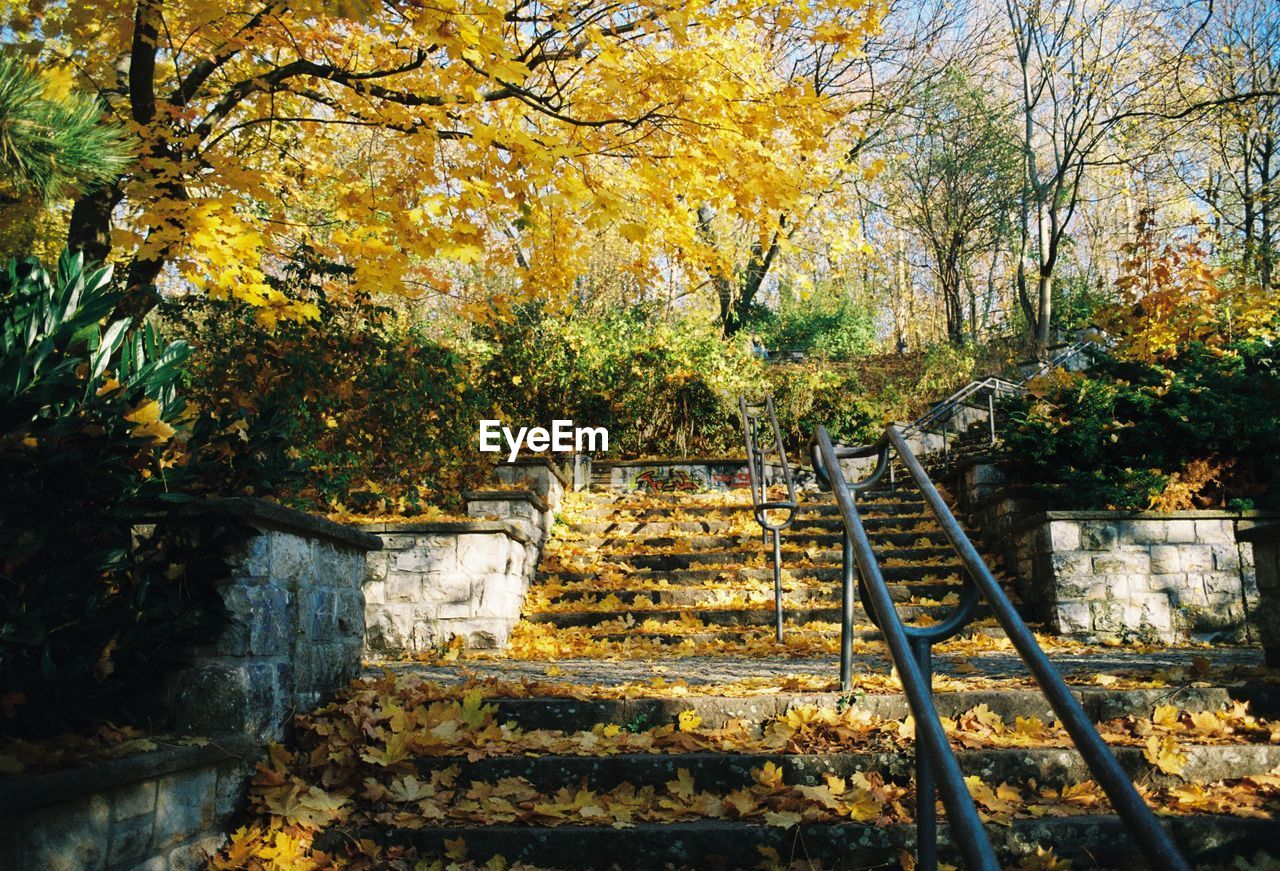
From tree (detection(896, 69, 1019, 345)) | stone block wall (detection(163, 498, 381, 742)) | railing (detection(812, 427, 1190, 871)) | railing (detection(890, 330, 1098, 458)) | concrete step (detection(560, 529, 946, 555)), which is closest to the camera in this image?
railing (detection(812, 427, 1190, 871))

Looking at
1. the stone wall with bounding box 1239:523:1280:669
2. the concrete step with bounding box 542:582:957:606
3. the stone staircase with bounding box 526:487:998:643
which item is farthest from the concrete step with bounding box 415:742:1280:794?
the concrete step with bounding box 542:582:957:606

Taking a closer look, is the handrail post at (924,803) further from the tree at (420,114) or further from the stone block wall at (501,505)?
the stone block wall at (501,505)

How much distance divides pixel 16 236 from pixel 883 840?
27.2 ft

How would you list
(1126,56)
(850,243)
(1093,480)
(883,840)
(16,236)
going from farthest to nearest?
(1126,56)
(850,243)
(16,236)
(1093,480)
(883,840)

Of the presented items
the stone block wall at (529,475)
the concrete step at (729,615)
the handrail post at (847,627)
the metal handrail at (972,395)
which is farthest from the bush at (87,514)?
the metal handrail at (972,395)

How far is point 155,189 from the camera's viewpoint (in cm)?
518

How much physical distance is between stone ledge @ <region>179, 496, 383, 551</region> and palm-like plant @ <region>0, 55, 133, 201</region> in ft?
4.99

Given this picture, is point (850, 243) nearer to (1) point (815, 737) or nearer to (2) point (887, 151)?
(1) point (815, 737)

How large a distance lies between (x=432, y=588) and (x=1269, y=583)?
15.4ft

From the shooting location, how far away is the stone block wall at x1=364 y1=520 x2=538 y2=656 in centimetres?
603

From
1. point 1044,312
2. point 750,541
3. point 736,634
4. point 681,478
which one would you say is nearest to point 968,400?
point 1044,312

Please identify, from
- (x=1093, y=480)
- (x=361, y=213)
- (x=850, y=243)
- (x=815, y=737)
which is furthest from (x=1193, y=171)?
(x=815, y=737)

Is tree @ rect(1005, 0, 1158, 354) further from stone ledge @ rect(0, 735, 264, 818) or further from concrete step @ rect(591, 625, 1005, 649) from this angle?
stone ledge @ rect(0, 735, 264, 818)

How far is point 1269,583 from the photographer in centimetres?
369
